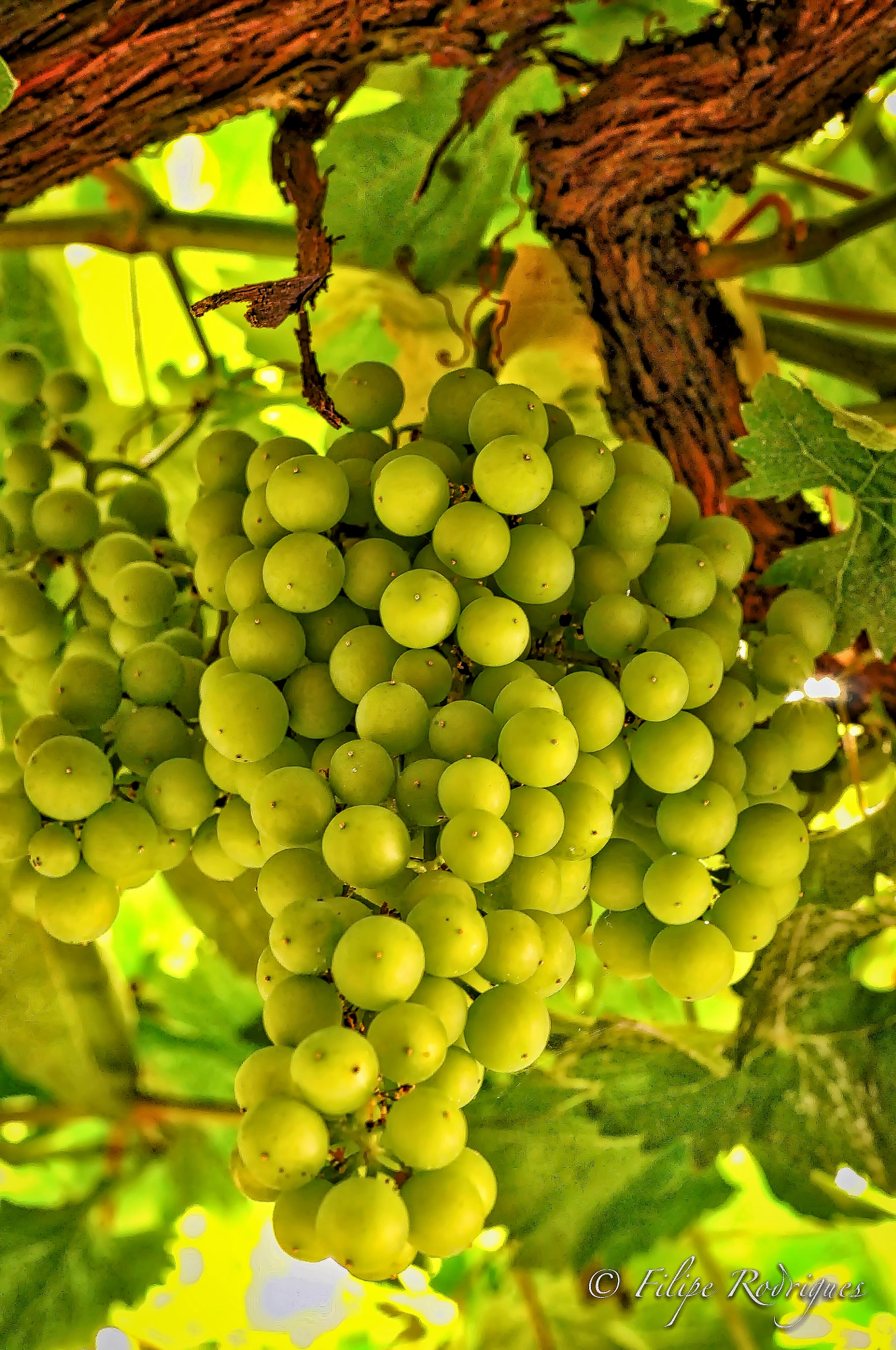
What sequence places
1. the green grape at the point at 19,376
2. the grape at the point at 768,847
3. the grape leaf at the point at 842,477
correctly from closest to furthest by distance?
the grape at the point at 768,847, the grape leaf at the point at 842,477, the green grape at the point at 19,376

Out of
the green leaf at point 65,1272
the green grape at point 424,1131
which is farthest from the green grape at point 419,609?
the green leaf at point 65,1272

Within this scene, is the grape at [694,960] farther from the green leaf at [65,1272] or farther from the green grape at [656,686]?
the green leaf at [65,1272]

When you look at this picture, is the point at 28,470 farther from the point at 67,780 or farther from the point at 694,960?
the point at 694,960

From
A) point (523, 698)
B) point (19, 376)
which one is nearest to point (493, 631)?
point (523, 698)

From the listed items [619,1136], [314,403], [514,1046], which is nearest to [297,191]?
[314,403]

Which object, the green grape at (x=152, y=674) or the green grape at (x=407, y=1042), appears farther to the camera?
the green grape at (x=152, y=674)

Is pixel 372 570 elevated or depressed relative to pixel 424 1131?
elevated
